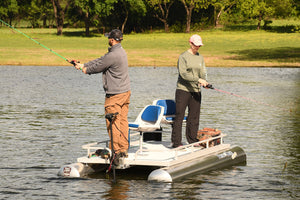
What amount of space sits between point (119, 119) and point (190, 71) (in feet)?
5.01

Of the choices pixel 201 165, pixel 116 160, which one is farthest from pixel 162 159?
pixel 116 160

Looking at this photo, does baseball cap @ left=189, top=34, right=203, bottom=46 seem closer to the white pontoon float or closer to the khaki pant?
the white pontoon float

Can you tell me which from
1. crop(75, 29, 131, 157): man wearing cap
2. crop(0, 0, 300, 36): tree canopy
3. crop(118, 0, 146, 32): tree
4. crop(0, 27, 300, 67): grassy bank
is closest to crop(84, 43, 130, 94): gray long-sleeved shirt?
crop(75, 29, 131, 157): man wearing cap

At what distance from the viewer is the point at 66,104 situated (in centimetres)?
2170

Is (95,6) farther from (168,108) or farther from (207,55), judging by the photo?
(168,108)

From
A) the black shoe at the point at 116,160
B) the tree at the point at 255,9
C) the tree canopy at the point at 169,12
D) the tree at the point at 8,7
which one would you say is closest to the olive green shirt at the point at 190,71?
the black shoe at the point at 116,160

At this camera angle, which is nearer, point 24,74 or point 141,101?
point 141,101

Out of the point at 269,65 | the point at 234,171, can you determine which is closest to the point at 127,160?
the point at 234,171

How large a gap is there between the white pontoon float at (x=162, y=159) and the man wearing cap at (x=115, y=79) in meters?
0.25

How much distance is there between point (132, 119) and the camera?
58.7ft

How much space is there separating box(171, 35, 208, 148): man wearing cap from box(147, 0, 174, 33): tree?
7369cm

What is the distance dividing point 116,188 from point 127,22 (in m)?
79.4

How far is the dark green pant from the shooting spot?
11469 millimetres

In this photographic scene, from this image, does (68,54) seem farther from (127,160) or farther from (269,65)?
(127,160)
